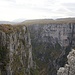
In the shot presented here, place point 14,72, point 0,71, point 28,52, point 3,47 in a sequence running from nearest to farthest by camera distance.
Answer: point 0,71 < point 3,47 < point 14,72 < point 28,52

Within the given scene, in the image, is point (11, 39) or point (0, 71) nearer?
point (0, 71)

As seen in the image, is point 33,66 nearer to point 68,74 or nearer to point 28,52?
point 28,52

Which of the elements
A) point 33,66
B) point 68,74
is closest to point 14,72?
point 68,74

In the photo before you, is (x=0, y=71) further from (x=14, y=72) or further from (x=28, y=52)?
(x=28, y=52)

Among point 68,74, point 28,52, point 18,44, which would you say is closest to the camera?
point 68,74

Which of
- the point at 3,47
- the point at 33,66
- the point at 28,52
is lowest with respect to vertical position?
the point at 33,66

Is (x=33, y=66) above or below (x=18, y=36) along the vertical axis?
below

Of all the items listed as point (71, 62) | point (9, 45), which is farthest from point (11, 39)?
point (71, 62)
